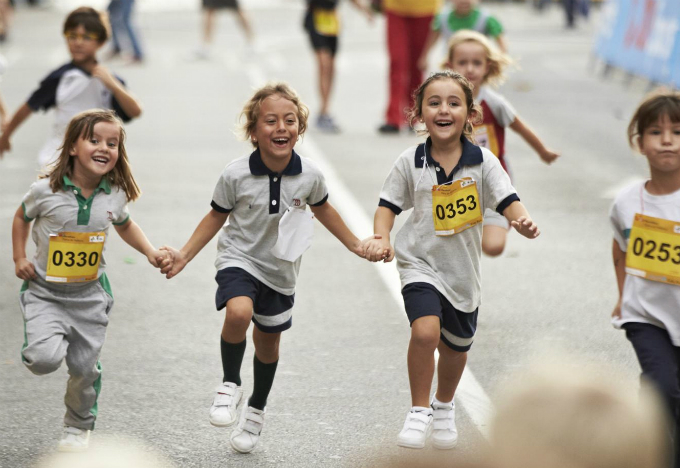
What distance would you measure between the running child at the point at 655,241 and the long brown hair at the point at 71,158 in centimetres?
204

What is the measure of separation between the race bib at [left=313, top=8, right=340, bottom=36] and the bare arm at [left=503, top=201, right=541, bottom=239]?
9370 mm

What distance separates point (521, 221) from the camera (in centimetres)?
477

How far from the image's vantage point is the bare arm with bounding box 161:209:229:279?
196 inches

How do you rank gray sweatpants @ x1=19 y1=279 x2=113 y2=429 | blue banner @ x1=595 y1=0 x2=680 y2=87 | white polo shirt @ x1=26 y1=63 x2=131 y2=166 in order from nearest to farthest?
gray sweatpants @ x1=19 y1=279 x2=113 y2=429
white polo shirt @ x1=26 y1=63 x2=131 y2=166
blue banner @ x1=595 y1=0 x2=680 y2=87

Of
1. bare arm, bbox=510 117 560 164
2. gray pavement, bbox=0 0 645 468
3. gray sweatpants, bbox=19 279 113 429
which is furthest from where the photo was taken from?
bare arm, bbox=510 117 560 164

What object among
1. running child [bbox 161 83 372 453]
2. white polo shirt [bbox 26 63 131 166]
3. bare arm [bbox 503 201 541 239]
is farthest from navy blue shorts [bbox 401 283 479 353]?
white polo shirt [bbox 26 63 131 166]

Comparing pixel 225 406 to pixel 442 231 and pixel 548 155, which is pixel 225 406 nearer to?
pixel 442 231

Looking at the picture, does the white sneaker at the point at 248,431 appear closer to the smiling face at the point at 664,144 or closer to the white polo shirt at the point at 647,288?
the white polo shirt at the point at 647,288

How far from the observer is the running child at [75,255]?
4.79 m

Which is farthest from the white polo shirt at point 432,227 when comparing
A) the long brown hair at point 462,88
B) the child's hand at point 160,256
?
the child's hand at point 160,256

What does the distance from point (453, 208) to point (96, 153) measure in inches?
58.3

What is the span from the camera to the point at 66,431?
484 centimetres

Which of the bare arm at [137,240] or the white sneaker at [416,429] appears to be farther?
the bare arm at [137,240]

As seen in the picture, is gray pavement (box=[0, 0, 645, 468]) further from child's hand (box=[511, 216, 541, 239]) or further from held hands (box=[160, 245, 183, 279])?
child's hand (box=[511, 216, 541, 239])
